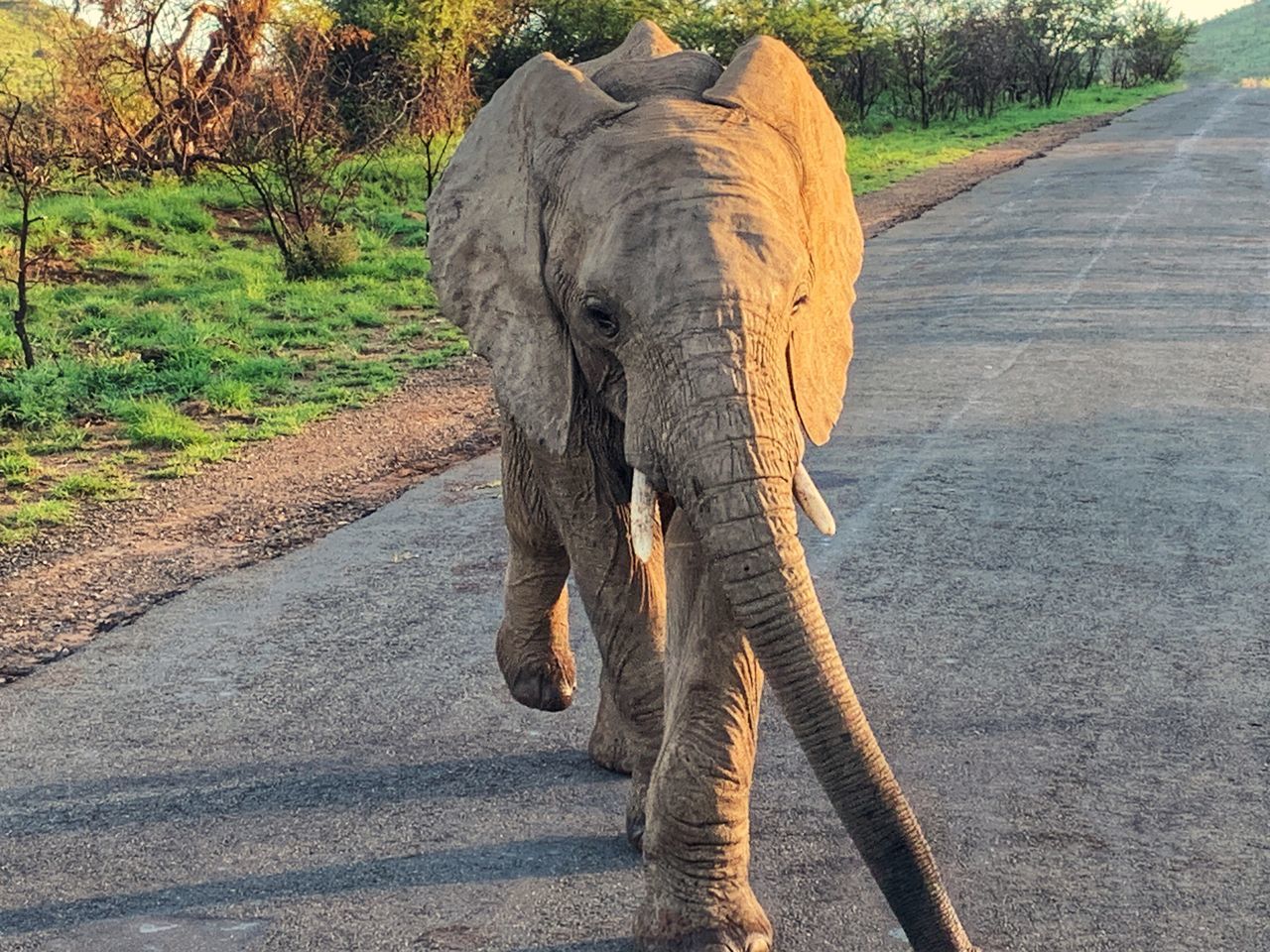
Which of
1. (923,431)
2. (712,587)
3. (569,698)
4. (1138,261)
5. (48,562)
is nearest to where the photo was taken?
(712,587)

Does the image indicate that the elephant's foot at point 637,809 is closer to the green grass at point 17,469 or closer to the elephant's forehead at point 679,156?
the elephant's forehead at point 679,156

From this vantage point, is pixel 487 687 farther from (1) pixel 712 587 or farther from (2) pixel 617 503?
(1) pixel 712 587

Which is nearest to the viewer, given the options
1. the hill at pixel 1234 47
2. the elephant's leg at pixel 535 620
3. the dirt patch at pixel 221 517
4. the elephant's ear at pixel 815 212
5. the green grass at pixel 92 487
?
the elephant's ear at pixel 815 212

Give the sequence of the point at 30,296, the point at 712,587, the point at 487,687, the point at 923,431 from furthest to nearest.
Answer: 1. the point at 30,296
2. the point at 923,431
3. the point at 487,687
4. the point at 712,587

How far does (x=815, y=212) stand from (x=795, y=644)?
49.2 inches

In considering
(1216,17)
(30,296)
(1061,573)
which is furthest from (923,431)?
(1216,17)

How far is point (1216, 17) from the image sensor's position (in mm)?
92688

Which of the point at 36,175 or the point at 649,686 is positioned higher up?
the point at 36,175

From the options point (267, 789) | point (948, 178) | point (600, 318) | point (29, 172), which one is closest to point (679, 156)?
point (600, 318)

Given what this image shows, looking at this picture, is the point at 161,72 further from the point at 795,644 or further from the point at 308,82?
the point at 795,644

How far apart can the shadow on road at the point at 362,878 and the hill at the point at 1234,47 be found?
56.8 m

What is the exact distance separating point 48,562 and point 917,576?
12.1 feet


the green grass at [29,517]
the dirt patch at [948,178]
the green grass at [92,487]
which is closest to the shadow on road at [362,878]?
the green grass at [29,517]

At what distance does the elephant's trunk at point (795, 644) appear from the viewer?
9.77 ft
